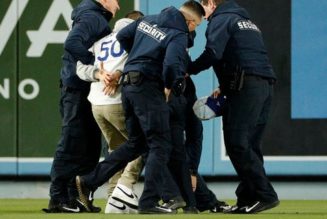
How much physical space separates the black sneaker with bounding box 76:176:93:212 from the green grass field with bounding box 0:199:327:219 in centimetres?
21

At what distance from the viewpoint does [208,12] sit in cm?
1213

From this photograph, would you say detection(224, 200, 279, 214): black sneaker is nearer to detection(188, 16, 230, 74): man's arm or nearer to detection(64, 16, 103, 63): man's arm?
detection(188, 16, 230, 74): man's arm

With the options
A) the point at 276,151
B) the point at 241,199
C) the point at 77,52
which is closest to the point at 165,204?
the point at 241,199

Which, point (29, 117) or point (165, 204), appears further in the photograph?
point (29, 117)

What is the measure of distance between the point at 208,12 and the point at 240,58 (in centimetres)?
47

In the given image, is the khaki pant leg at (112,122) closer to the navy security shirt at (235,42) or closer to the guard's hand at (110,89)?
the guard's hand at (110,89)

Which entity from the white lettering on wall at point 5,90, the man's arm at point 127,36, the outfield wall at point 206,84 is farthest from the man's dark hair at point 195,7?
the white lettering on wall at point 5,90

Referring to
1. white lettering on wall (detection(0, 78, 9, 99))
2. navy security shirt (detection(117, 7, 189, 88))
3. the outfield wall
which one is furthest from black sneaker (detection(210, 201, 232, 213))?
white lettering on wall (detection(0, 78, 9, 99))

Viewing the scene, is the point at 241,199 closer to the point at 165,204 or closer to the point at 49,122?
the point at 165,204

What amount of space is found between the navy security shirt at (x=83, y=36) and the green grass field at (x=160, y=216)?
1152 mm

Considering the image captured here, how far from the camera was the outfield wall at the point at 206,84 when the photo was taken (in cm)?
1599

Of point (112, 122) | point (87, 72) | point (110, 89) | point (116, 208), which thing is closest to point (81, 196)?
point (116, 208)

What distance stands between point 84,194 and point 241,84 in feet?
5.05

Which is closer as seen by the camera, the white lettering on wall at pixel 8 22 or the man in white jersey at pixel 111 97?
the man in white jersey at pixel 111 97
